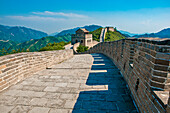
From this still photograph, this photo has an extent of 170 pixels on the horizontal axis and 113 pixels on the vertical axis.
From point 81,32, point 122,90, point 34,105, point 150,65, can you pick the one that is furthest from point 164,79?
point 81,32

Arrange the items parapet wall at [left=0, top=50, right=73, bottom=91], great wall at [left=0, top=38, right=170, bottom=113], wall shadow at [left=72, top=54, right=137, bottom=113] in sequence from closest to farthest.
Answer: great wall at [left=0, top=38, right=170, bottom=113] < wall shadow at [left=72, top=54, right=137, bottom=113] < parapet wall at [left=0, top=50, right=73, bottom=91]

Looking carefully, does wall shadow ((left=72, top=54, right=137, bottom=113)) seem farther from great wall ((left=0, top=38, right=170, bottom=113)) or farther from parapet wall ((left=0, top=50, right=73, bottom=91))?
parapet wall ((left=0, top=50, right=73, bottom=91))

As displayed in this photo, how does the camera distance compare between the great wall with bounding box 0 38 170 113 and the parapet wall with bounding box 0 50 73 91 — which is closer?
the great wall with bounding box 0 38 170 113

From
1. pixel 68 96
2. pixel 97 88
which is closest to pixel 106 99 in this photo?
pixel 97 88

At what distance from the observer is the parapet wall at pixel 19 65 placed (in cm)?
322

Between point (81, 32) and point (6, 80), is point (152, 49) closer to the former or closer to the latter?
point (6, 80)

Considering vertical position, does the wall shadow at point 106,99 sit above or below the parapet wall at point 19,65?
below

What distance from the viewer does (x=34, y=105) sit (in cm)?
251

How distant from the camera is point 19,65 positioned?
3916mm

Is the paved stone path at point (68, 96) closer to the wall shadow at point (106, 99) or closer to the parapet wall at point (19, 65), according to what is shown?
the wall shadow at point (106, 99)

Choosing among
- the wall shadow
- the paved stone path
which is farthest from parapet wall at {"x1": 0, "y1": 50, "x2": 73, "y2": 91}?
the wall shadow

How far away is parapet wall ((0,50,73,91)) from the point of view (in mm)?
3222

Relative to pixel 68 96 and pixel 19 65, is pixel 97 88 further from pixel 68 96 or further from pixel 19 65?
pixel 19 65

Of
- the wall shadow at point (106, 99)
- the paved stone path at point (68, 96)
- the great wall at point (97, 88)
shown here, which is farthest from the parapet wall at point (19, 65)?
the wall shadow at point (106, 99)
